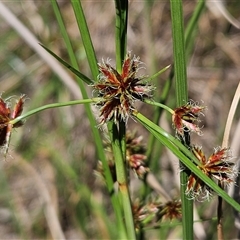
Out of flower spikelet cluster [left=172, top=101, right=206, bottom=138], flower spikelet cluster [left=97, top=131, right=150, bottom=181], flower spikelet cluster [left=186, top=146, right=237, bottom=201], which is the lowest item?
flower spikelet cluster [left=186, top=146, right=237, bottom=201]

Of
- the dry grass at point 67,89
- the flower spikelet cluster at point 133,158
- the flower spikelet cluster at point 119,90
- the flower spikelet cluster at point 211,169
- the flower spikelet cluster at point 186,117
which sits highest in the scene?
the dry grass at point 67,89

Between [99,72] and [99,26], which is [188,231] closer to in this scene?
[99,72]

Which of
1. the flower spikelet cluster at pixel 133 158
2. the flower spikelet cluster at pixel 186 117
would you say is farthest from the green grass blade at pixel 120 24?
the flower spikelet cluster at pixel 133 158

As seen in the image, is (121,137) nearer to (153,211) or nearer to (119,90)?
(119,90)

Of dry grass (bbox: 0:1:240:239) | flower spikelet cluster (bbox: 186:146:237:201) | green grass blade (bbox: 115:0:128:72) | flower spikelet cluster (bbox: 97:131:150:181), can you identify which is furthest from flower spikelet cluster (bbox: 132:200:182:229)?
dry grass (bbox: 0:1:240:239)

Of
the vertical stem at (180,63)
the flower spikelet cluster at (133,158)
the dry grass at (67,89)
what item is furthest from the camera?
the dry grass at (67,89)

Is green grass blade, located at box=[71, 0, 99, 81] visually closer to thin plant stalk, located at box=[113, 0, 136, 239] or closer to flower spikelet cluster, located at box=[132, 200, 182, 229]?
thin plant stalk, located at box=[113, 0, 136, 239]

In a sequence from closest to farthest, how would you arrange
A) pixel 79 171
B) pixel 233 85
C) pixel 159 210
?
pixel 159 210
pixel 79 171
pixel 233 85

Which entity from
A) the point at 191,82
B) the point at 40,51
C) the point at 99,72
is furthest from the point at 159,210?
the point at 191,82

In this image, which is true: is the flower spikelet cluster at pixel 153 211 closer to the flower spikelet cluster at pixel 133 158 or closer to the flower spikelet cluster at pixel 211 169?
the flower spikelet cluster at pixel 133 158
